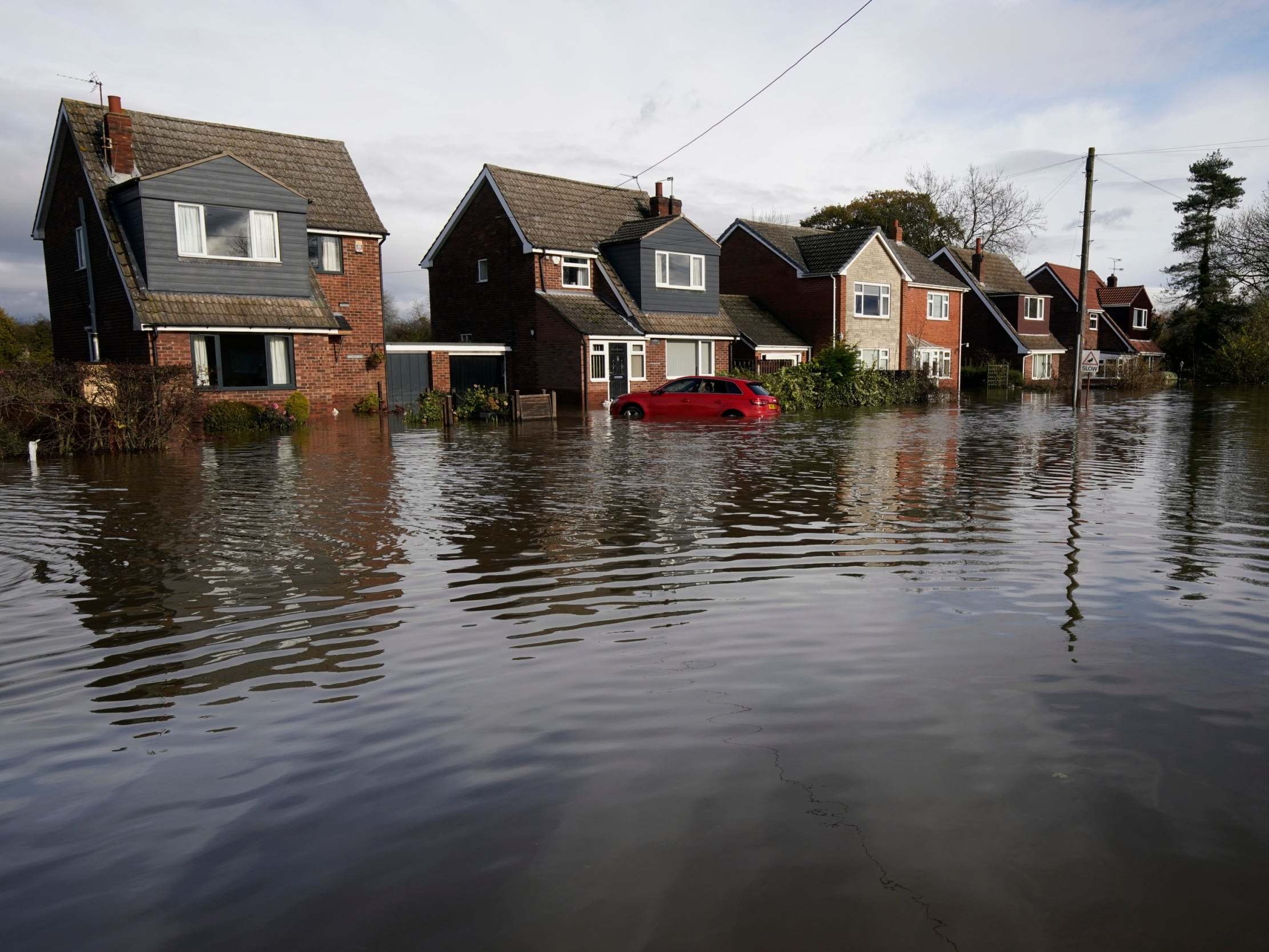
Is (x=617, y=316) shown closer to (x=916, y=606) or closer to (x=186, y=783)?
(x=916, y=606)

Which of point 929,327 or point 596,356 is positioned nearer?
point 596,356

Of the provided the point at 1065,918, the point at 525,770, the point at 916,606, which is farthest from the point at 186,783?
the point at 916,606

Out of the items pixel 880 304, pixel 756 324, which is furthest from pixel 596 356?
pixel 880 304

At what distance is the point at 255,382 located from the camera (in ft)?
101

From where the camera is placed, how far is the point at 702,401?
99.2 ft

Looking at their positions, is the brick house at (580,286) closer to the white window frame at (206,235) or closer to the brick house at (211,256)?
the brick house at (211,256)

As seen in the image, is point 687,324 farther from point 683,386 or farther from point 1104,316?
point 1104,316

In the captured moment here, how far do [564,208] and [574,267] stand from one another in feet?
8.96

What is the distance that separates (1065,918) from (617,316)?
36213mm

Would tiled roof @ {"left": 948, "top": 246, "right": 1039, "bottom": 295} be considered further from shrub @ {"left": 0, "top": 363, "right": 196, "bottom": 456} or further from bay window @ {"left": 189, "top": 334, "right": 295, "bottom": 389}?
shrub @ {"left": 0, "top": 363, "right": 196, "bottom": 456}

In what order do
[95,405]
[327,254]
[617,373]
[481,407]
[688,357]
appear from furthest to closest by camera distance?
[688,357] → [617,373] → [327,254] → [481,407] → [95,405]

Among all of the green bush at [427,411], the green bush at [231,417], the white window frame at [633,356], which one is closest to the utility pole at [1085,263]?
the white window frame at [633,356]

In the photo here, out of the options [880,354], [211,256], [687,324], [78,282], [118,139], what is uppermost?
[118,139]

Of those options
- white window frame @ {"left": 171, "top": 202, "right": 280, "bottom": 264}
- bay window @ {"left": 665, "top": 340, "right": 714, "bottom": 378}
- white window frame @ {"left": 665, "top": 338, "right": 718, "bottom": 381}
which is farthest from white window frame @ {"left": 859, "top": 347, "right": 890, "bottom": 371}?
white window frame @ {"left": 171, "top": 202, "right": 280, "bottom": 264}
